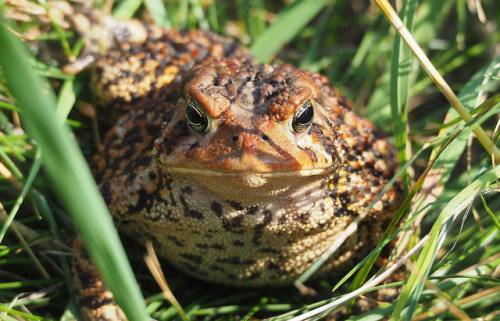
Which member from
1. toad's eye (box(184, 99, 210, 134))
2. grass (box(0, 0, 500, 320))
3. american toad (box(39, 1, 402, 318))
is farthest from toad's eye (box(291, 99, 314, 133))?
grass (box(0, 0, 500, 320))

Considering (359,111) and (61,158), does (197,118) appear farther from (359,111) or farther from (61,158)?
(359,111)

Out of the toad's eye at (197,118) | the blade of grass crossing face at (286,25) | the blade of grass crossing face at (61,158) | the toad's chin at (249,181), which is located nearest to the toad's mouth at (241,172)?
the toad's chin at (249,181)

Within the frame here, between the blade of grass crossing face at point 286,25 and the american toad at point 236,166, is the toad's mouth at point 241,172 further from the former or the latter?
the blade of grass crossing face at point 286,25

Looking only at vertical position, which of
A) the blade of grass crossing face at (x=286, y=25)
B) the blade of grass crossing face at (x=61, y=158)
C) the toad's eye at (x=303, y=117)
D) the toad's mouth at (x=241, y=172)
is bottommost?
the blade of grass crossing face at (x=61, y=158)

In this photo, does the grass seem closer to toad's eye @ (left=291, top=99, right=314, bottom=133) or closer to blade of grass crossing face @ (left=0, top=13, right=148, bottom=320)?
blade of grass crossing face @ (left=0, top=13, right=148, bottom=320)

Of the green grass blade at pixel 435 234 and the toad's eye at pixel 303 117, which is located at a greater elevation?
the toad's eye at pixel 303 117

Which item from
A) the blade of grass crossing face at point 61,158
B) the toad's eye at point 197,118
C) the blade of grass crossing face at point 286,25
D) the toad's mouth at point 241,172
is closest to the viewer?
the blade of grass crossing face at point 61,158

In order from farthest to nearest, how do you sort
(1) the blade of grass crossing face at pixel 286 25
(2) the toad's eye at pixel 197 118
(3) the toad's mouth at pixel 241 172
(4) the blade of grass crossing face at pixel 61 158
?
(1) the blade of grass crossing face at pixel 286 25, (2) the toad's eye at pixel 197 118, (3) the toad's mouth at pixel 241 172, (4) the blade of grass crossing face at pixel 61 158
